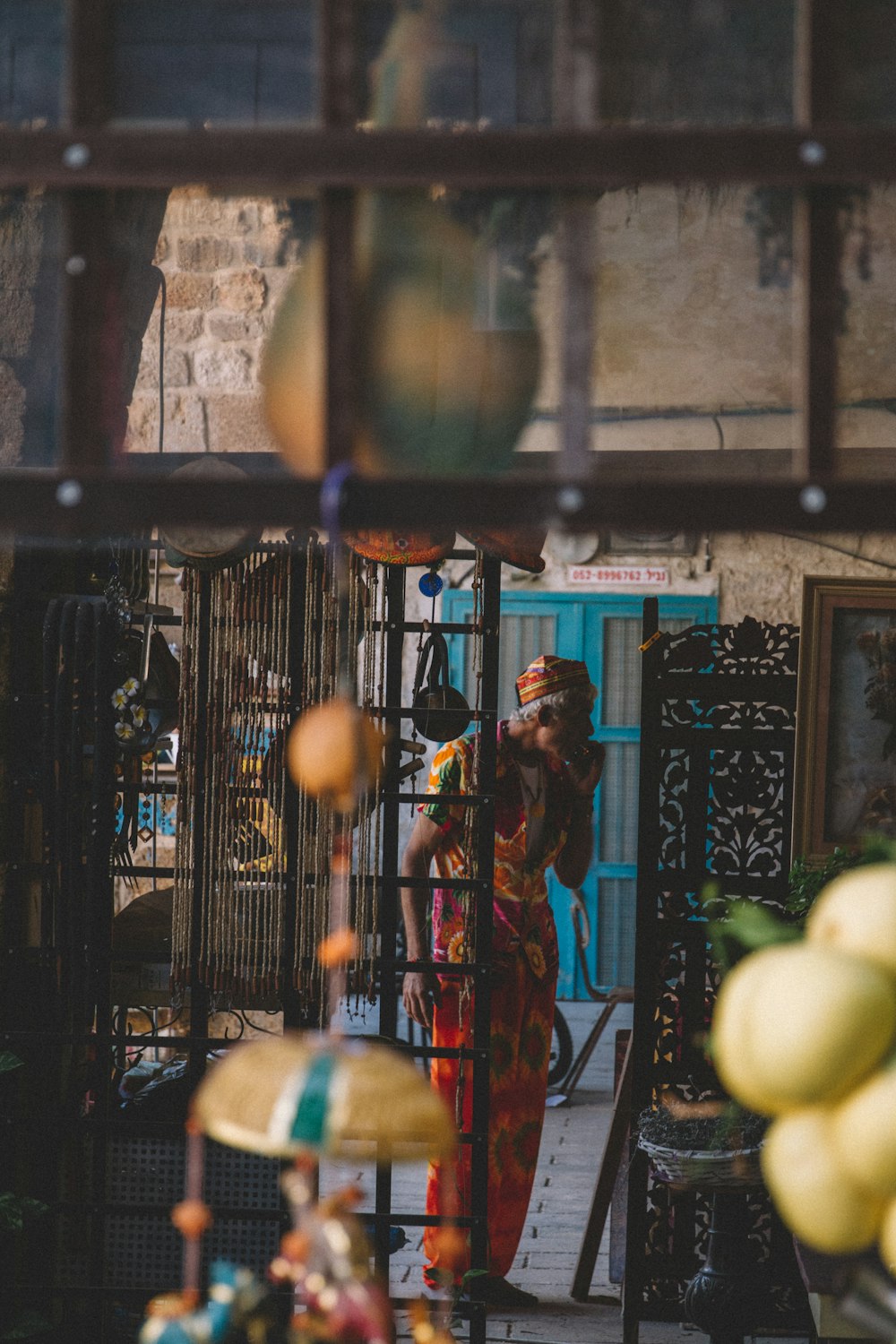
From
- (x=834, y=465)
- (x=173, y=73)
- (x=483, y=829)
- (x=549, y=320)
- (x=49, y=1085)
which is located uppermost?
(x=173, y=73)

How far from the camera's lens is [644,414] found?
5.39 ft

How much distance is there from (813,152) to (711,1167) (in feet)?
8.90

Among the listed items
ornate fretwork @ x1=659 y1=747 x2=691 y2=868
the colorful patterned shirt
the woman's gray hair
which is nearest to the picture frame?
ornate fretwork @ x1=659 y1=747 x2=691 y2=868

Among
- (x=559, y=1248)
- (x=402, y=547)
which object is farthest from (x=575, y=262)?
(x=559, y=1248)

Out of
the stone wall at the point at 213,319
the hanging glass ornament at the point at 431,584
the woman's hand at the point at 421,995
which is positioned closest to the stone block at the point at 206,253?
the stone wall at the point at 213,319

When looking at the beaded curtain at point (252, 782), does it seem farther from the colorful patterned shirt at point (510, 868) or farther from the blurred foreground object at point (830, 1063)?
the blurred foreground object at point (830, 1063)

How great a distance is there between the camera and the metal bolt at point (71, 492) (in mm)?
Result: 1560

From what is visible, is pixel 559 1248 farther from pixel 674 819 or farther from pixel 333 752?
pixel 333 752

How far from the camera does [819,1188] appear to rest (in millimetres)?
1314

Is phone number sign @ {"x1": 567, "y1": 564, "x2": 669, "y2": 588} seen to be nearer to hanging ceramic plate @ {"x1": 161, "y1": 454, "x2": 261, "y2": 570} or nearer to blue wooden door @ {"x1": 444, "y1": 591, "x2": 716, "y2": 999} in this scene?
blue wooden door @ {"x1": 444, "y1": 591, "x2": 716, "y2": 999}

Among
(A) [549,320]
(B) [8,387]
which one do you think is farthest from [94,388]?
(A) [549,320]

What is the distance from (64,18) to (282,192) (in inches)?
12.4

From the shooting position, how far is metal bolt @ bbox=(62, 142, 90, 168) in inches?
59.7

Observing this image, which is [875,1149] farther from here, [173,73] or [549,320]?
[173,73]
